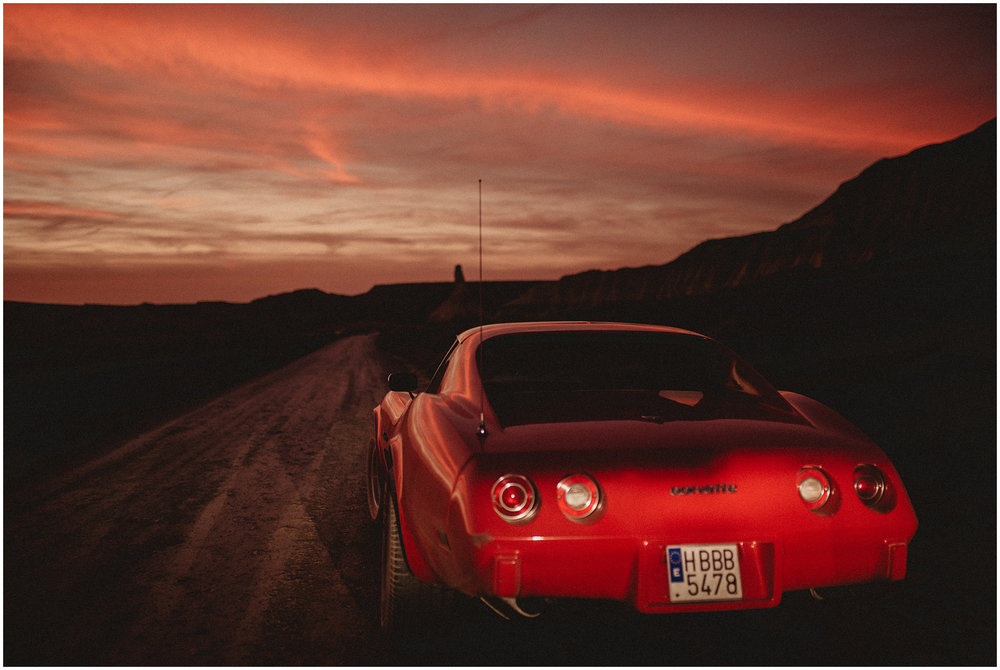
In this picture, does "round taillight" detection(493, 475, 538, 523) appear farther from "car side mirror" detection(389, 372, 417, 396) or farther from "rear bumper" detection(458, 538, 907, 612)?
"car side mirror" detection(389, 372, 417, 396)

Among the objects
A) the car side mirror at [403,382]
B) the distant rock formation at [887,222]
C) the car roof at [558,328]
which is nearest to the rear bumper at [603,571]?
the car roof at [558,328]

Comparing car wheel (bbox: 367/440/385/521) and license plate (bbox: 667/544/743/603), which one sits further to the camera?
car wheel (bbox: 367/440/385/521)

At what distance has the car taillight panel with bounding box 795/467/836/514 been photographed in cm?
267

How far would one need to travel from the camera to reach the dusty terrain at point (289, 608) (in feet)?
10.2

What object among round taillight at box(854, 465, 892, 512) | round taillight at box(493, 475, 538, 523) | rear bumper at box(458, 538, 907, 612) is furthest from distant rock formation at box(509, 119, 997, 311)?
round taillight at box(493, 475, 538, 523)

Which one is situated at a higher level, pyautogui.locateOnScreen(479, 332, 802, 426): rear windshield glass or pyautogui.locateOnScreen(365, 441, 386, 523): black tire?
pyautogui.locateOnScreen(479, 332, 802, 426): rear windshield glass

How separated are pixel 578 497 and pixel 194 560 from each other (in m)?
2.89

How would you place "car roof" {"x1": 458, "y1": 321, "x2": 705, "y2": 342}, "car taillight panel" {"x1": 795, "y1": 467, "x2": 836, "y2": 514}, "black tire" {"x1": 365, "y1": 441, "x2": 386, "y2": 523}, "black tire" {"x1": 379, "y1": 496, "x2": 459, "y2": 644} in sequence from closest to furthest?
"car taillight panel" {"x1": 795, "y1": 467, "x2": 836, "y2": 514}, "black tire" {"x1": 379, "y1": 496, "x2": 459, "y2": 644}, "car roof" {"x1": 458, "y1": 321, "x2": 705, "y2": 342}, "black tire" {"x1": 365, "y1": 441, "x2": 386, "y2": 523}

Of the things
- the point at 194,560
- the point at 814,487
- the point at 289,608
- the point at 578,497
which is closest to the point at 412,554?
the point at 578,497

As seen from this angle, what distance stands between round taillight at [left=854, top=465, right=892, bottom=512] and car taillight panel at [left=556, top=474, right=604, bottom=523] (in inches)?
38.9

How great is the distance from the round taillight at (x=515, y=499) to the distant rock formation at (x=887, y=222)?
56.5m

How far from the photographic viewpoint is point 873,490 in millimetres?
2750

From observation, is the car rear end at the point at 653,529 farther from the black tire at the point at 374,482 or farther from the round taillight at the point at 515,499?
the black tire at the point at 374,482

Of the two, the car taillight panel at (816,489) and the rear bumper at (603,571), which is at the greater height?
the car taillight panel at (816,489)
